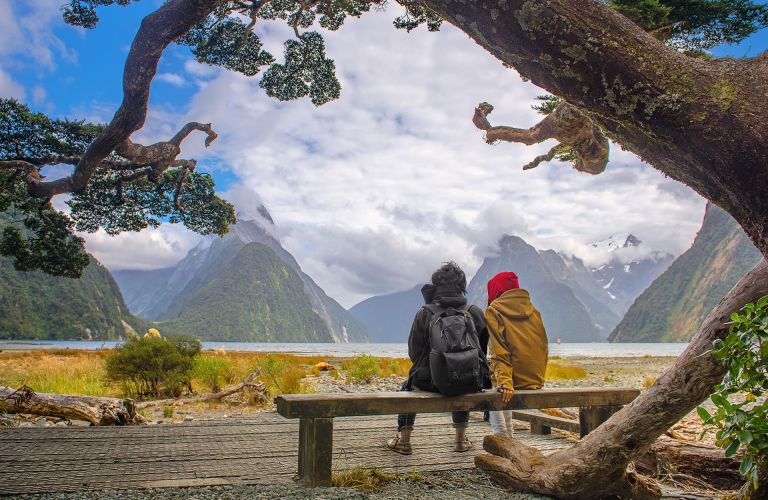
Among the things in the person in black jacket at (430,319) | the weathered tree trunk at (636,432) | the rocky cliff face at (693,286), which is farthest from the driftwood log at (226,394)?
the rocky cliff face at (693,286)

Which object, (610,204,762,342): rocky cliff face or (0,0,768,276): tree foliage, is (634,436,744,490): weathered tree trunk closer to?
(0,0,768,276): tree foliage

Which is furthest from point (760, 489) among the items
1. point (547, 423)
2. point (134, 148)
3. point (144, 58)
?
point (134, 148)

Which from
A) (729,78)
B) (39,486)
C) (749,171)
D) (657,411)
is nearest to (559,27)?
(729,78)

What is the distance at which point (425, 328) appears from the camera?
421 centimetres

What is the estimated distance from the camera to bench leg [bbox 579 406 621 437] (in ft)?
15.8

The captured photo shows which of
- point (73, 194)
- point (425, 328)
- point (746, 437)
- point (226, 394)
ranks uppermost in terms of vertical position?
point (73, 194)

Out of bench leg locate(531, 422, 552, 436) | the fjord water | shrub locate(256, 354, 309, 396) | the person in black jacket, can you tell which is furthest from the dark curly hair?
the fjord water

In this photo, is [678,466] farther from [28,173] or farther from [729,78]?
[28,173]

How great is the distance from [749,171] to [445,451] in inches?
146

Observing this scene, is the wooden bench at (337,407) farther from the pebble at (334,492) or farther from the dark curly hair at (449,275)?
the dark curly hair at (449,275)

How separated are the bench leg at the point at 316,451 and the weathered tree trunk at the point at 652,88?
2730 millimetres

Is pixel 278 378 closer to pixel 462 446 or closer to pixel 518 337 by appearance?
pixel 462 446

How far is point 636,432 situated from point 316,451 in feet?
7.55

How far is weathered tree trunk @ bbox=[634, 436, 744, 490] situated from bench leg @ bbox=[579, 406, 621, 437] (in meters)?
0.47
